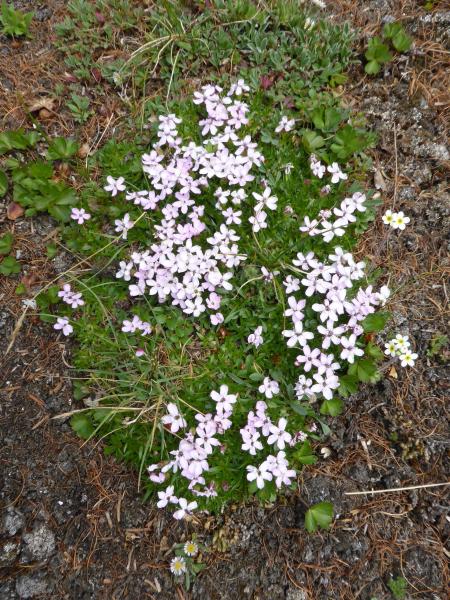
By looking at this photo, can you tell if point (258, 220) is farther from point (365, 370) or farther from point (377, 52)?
point (377, 52)

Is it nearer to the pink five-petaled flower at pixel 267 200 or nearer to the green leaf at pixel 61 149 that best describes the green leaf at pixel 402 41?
the pink five-petaled flower at pixel 267 200

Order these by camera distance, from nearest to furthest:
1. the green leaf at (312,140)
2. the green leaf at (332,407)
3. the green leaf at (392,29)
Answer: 1. the green leaf at (332,407)
2. the green leaf at (312,140)
3. the green leaf at (392,29)

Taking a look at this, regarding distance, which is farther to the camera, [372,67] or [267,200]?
[372,67]

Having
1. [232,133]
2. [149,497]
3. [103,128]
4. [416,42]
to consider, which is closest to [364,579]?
[149,497]

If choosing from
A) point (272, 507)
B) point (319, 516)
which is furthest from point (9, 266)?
point (319, 516)

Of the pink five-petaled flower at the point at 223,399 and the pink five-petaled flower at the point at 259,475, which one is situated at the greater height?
the pink five-petaled flower at the point at 223,399

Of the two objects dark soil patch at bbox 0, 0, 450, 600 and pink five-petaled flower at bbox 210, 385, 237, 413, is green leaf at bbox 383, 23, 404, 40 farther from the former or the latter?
pink five-petaled flower at bbox 210, 385, 237, 413

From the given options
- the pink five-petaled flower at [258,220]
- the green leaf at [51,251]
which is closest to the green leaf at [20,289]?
the green leaf at [51,251]
